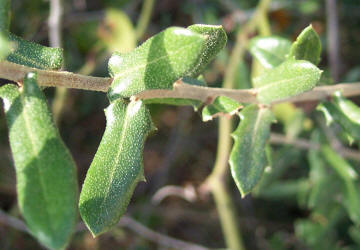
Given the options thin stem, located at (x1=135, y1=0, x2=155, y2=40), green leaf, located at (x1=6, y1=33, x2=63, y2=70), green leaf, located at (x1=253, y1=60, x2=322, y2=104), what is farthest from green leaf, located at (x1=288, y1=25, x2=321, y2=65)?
thin stem, located at (x1=135, y1=0, x2=155, y2=40)

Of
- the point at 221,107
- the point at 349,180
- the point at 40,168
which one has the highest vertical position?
the point at 40,168

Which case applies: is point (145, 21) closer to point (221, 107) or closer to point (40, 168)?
point (221, 107)

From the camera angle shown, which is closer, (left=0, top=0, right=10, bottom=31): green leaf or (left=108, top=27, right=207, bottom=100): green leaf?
(left=108, top=27, right=207, bottom=100): green leaf

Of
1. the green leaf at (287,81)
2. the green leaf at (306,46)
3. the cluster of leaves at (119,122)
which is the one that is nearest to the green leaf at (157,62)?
the cluster of leaves at (119,122)

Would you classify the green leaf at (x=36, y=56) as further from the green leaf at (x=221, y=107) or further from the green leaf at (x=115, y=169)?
the green leaf at (x=221, y=107)

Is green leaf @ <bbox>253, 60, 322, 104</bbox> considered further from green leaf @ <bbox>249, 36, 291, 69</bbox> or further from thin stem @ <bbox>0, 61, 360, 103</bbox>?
green leaf @ <bbox>249, 36, 291, 69</bbox>

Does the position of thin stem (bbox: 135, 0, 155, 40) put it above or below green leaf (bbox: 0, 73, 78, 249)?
below

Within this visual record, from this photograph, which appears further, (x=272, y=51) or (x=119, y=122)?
(x=272, y=51)

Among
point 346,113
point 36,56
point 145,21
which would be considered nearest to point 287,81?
point 346,113
